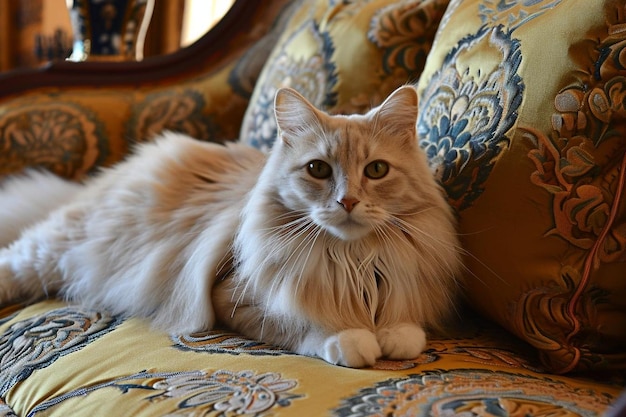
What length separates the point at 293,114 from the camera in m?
1.32

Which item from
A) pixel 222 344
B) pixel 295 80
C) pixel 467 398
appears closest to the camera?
pixel 467 398

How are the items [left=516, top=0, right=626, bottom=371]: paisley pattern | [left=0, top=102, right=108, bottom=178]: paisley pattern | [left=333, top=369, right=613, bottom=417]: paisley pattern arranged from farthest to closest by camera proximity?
[left=0, top=102, right=108, bottom=178]: paisley pattern → [left=516, top=0, right=626, bottom=371]: paisley pattern → [left=333, top=369, right=613, bottom=417]: paisley pattern

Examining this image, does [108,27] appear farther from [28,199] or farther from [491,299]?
[491,299]

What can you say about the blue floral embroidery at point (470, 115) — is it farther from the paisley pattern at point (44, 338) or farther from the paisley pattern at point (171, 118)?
the paisley pattern at point (171, 118)

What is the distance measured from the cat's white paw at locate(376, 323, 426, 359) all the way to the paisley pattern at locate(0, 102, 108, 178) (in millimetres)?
1227

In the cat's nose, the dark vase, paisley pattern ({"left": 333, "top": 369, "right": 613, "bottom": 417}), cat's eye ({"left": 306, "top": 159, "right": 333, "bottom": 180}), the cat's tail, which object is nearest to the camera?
paisley pattern ({"left": 333, "top": 369, "right": 613, "bottom": 417})

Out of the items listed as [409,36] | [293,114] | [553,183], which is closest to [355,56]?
[409,36]

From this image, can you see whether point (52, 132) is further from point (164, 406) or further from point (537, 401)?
point (537, 401)

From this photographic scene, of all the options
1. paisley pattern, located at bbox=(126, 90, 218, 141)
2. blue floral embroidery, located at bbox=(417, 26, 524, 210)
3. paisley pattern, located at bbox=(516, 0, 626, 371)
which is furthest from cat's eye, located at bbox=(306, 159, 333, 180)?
paisley pattern, located at bbox=(126, 90, 218, 141)

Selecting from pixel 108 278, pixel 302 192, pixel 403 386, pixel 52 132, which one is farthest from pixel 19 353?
pixel 52 132

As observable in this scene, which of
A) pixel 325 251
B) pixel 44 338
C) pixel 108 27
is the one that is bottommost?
pixel 44 338

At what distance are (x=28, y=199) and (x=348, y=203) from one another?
44.3 inches

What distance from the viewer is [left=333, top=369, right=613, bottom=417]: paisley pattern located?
0.86 metres

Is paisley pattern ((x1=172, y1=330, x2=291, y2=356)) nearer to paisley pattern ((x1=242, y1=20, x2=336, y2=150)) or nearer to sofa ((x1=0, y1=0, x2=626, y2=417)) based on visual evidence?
sofa ((x1=0, y1=0, x2=626, y2=417))
